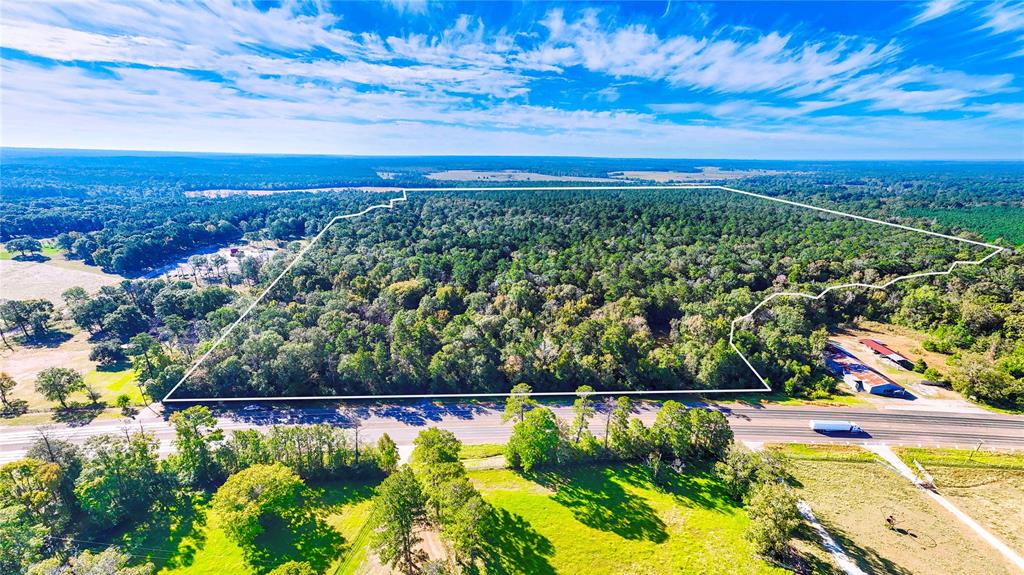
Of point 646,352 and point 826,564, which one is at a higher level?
point 646,352

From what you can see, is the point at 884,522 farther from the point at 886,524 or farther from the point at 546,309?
the point at 546,309

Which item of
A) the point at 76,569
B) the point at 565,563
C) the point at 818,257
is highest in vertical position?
the point at 818,257

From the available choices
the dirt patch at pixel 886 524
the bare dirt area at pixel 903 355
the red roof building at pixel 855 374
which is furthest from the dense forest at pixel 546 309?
the dirt patch at pixel 886 524

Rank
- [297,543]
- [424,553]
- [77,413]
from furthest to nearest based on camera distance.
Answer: [77,413]
[297,543]
[424,553]

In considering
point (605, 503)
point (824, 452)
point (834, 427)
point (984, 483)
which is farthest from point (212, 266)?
point (984, 483)

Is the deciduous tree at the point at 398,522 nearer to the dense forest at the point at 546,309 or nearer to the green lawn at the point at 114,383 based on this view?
the dense forest at the point at 546,309

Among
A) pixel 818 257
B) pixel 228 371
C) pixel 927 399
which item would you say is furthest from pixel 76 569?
pixel 818 257

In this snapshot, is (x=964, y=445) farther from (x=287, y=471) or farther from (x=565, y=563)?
(x=287, y=471)
